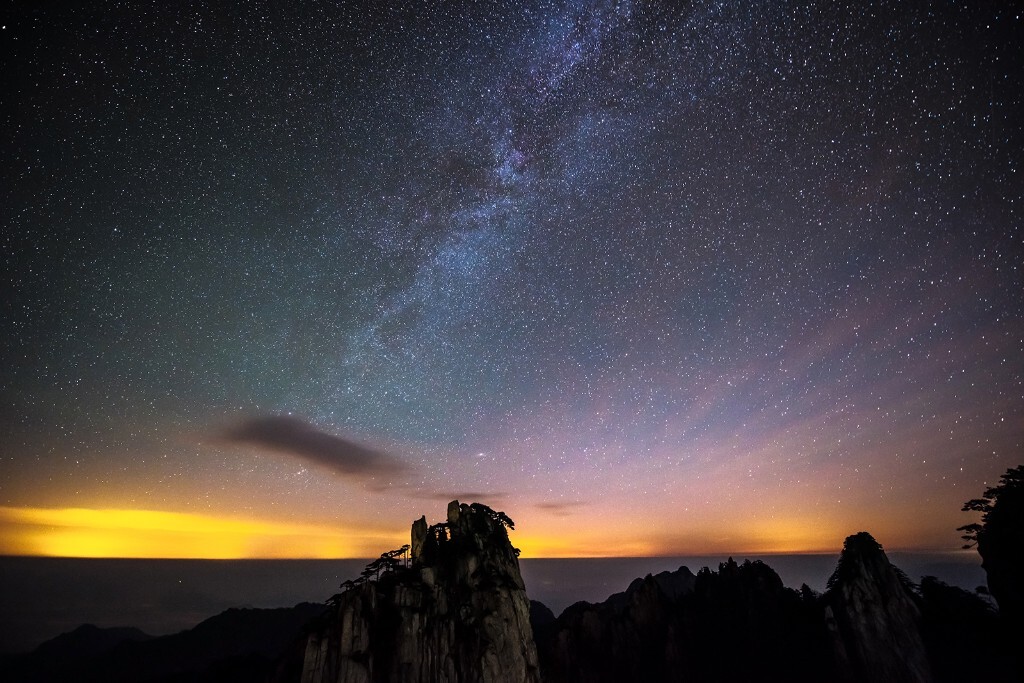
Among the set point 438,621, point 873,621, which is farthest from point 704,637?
point 438,621

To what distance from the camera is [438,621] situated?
54156 millimetres

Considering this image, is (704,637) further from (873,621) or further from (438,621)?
(438,621)

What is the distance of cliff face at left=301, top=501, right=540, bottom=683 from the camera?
49.7 metres

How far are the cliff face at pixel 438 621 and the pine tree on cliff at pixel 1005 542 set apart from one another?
46444 mm

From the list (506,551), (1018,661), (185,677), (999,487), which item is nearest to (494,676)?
(506,551)

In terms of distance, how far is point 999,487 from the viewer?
39.3 meters

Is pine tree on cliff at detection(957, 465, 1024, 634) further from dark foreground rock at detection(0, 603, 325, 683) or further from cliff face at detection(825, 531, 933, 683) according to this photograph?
dark foreground rock at detection(0, 603, 325, 683)

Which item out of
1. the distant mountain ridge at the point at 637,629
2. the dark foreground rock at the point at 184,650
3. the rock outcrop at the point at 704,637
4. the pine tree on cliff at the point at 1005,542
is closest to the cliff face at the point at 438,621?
the distant mountain ridge at the point at 637,629

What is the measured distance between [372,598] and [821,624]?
71.4 metres

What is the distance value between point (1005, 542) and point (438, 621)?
179ft

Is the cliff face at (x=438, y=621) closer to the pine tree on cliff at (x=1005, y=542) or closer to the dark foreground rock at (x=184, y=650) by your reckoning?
the pine tree on cliff at (x=1005, y=542)

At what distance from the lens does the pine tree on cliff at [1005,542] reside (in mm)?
34781

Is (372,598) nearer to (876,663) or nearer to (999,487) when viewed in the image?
(999,487)

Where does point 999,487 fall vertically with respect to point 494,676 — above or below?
above
